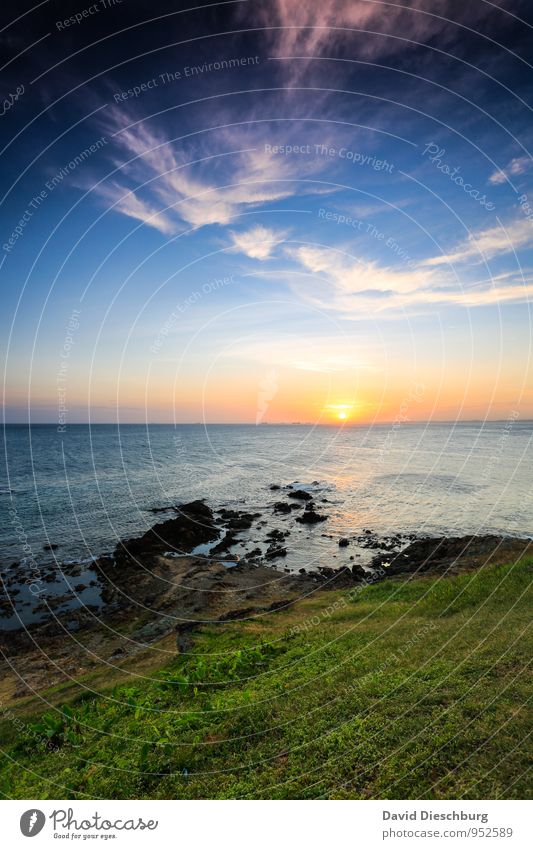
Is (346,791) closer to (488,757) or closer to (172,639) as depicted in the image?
Result: (488,757)

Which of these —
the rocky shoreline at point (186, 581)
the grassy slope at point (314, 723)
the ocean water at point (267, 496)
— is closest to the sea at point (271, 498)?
the ocean water at point (267, 496)

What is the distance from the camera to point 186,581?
29.2 meters

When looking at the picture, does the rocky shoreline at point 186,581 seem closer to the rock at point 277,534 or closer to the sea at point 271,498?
the rock at point 277,534

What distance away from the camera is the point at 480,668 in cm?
883

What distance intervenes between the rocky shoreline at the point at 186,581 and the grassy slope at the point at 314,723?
487 centimetres

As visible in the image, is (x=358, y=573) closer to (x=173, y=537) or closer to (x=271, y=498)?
(x=173, y=537)

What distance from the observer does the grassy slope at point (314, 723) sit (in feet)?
21.1

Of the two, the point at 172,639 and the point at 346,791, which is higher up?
the point at 346,791

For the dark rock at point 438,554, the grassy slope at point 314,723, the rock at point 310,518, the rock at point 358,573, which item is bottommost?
the rock at point 310,518

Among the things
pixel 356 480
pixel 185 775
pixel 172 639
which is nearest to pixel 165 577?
pixel 172 639

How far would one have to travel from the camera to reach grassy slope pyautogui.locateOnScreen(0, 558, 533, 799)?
6.43 metres

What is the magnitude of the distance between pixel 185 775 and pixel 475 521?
42.8 metres

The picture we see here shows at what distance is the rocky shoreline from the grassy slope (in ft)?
16.0

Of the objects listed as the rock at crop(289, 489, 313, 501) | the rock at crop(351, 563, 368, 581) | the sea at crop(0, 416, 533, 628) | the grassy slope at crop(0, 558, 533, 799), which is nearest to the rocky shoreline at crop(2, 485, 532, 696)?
A: the rock at crop(351, 563, 368, 581)
